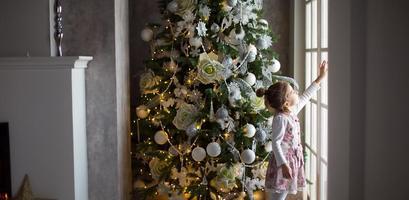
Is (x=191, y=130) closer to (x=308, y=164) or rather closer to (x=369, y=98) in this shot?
(x=308, y=164)

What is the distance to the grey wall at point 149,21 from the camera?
4.51 m

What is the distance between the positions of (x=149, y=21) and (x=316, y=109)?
1862mm

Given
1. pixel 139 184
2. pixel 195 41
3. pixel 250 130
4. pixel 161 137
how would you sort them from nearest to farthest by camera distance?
1. pixel 250 130
2. pixel 195 41
3. pixel 161 137
4. pixel 139 184

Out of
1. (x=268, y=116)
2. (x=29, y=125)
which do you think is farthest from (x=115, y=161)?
(x=268, y=116)

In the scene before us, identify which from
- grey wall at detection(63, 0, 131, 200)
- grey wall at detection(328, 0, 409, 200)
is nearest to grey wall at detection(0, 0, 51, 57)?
grey wall at detection(63, 0, 131, 200)

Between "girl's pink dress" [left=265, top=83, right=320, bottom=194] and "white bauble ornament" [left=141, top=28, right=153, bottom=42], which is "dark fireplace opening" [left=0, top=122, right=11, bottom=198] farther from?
"girl's pink dress" [left=265, top=83, right=320, bottom=194]

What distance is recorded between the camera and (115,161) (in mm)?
3926

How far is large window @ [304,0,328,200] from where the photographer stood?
324 cm

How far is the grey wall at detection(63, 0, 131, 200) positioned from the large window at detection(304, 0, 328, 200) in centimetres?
155

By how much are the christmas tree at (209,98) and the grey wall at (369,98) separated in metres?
2.77

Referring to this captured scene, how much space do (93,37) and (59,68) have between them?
0.42 metres

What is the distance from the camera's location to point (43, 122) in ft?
12.0

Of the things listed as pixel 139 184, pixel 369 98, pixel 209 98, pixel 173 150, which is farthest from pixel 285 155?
pixel 369 98

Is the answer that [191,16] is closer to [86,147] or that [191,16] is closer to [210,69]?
[210,69]
